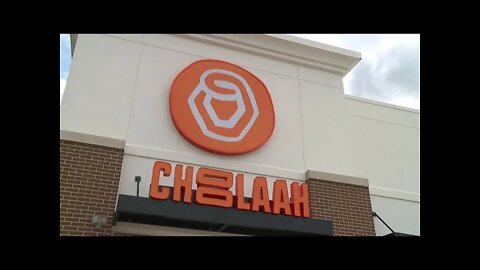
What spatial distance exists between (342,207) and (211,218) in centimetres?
345

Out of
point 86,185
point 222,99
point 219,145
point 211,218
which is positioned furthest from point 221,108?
point 86,185

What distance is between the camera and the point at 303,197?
9.56 m

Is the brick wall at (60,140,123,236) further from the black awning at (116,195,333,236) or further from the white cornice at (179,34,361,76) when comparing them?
the white cornice at (179,34,361,76)

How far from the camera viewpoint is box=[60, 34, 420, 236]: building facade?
8.17 meters

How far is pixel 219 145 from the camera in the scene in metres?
9.52

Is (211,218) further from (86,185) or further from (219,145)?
(86,185)

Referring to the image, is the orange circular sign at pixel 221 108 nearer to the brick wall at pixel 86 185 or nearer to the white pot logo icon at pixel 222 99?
the white pot logo icon at pixel 222 99

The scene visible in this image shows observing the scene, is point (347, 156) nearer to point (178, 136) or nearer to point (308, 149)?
point (308, 149)

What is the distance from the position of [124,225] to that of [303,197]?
4.05 meters

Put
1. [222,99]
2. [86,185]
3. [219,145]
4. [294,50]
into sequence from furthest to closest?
[294,50] → [222,99] → [219,145] → [86,185]

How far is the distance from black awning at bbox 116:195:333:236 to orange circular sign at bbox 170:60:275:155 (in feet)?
5.44

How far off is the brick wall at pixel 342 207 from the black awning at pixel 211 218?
0.51 meters

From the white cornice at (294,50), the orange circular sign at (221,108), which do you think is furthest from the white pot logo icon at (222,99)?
the white cornice at (294,50)

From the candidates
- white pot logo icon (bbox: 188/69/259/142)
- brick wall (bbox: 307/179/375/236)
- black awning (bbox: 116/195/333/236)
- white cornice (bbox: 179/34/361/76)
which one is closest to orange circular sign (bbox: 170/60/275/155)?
white pot logo icon (bbox: 188/69/259/142)
